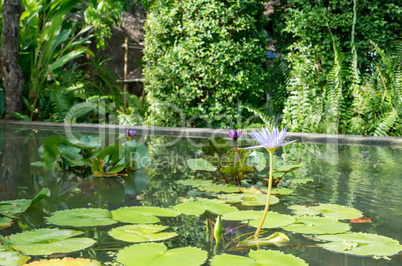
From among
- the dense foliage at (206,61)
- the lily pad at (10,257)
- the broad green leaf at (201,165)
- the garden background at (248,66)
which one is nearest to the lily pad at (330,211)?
the broad green leaf at (201,165)

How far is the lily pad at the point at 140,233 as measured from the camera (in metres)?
1.25

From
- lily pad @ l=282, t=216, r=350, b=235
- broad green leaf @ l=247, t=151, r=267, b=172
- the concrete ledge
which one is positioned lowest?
lily pad @ l=282, t=216, r=350, b=235

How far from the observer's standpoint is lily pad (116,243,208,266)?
3.41ft

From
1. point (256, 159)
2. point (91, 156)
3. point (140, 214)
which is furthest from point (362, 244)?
point (91, 156)

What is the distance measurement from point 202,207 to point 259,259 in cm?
59

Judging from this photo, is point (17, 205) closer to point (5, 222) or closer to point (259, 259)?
point (5, 222)

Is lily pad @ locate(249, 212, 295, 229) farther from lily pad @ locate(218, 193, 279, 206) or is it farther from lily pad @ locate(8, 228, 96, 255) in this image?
lily pad @ locate(8, 228, 96, 255)

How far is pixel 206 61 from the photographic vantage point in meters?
5.84

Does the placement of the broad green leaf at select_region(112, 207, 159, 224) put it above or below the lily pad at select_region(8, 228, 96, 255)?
above

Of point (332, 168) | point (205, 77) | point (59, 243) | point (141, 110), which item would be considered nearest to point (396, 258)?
point (59, 243)

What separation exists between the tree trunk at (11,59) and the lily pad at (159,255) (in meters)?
6.26

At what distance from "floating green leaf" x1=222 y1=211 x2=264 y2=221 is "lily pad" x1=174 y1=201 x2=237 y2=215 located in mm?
54

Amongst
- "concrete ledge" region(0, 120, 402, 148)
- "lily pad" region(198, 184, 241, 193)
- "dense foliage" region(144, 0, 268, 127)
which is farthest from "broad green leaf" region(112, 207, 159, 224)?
"dense foliage" region(144, 0, 268, 127)

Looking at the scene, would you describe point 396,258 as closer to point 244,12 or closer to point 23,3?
point 244,12
